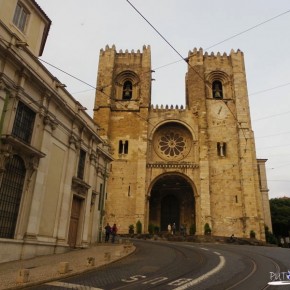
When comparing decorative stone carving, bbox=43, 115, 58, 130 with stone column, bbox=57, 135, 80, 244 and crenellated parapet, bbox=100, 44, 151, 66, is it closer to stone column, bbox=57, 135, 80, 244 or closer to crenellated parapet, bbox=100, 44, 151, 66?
stone column, bbox=57, 135, 80, 244

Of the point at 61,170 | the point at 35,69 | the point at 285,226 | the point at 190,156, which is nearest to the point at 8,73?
the point at 35,69

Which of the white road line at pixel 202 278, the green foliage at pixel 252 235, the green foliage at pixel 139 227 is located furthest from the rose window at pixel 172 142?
the white road line at pixel 202 278

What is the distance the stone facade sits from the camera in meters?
11.8

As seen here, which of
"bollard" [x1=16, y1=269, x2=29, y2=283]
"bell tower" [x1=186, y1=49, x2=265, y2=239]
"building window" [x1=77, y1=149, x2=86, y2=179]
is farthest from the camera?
"bell tower" [x1=186, y1=49, x2=265, y2=239]

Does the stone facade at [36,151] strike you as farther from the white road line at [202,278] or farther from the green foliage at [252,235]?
the green foliage at [252,235]

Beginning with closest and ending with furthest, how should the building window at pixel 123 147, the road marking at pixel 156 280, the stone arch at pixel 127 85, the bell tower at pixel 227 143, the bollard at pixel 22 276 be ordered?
1. the bollard at pixel 22 276
2. the road marking at pixel 156 280
3. the bell tower at pixel 227 143
4. the building window at pixel 123 147
5. the stone arch at pixel 127 85

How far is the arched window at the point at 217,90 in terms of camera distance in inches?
1528

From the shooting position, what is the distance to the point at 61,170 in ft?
51.0

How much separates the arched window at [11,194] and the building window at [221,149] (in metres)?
26.3

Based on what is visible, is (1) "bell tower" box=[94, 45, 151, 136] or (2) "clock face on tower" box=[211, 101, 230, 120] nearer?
(2) "clock face on tower" box=[211, 101, 230, 120]

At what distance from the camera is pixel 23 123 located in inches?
512

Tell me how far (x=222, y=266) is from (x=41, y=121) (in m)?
9.42

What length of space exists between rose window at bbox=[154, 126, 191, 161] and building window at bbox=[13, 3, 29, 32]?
23.4 metres

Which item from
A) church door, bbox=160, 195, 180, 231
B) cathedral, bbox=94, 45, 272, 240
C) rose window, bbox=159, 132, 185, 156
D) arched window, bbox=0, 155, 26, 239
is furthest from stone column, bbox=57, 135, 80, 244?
church door, bbox=160, 195, 180, 231
